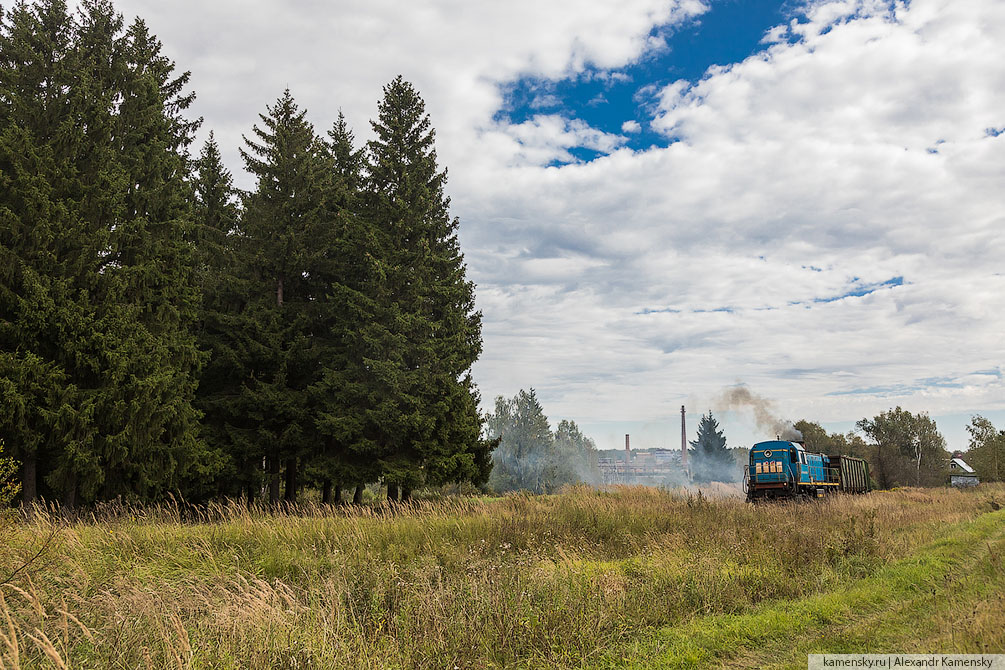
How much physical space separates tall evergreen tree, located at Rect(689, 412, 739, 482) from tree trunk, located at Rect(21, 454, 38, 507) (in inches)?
3074

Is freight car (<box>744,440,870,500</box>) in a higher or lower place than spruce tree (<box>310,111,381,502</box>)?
lower

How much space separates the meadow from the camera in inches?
240

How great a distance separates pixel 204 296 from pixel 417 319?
1072 centimetres

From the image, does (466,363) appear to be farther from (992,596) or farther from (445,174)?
(992,596)

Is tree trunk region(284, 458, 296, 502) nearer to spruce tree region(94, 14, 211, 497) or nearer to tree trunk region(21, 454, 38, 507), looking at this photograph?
spruce tree region(94, 14, 211, 497)

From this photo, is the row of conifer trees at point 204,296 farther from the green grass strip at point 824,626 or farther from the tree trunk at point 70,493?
the green grass strip at point 824,626

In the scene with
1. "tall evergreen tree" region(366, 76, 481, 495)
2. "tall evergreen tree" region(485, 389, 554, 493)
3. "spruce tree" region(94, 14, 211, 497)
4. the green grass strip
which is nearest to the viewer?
the green grass strip

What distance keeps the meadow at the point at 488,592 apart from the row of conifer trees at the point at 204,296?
640 centimetres

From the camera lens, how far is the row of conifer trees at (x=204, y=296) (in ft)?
57.0

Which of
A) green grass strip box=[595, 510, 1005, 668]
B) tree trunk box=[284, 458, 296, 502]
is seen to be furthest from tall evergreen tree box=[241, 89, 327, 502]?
green grass strip box=[595, 510, 1005, 668]

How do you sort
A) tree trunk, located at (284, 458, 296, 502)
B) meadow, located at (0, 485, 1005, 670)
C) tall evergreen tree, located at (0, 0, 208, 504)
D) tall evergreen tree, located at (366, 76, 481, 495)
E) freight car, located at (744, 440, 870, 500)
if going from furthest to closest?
freight car, located at (744, 440, 870, 500)
tree trunk, located at (284, 458, 296, 502)
tall evergreen tree, located at (366, 76, 481, 495)
tall evergreen tree, located at (0, 0, 208, 504)
meadow, located at (0, 485, 1005, 670)

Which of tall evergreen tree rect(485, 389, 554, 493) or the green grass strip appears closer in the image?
the green grass strip

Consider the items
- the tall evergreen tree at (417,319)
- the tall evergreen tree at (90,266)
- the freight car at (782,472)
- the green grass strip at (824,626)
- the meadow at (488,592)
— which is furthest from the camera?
the freight car at (782,472)

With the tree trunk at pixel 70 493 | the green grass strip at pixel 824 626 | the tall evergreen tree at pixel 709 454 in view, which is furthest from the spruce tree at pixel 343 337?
the tall evergreen tree at pixel 709 454
